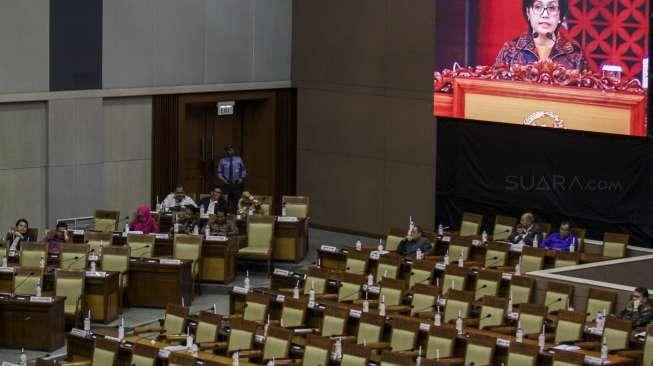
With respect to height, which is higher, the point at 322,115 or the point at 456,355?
the point at 322,115

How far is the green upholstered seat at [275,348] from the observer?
1641cm

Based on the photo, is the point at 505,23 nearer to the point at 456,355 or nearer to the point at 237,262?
the point at 237,262

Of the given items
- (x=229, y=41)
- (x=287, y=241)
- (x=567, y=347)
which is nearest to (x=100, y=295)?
(x=287, y=241)

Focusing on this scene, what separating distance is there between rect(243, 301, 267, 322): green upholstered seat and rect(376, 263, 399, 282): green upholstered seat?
2.32 metres

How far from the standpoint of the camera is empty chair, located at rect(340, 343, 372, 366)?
15.6m

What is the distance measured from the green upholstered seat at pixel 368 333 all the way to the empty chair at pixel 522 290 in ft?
7.56

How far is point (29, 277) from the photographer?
19.7 meters

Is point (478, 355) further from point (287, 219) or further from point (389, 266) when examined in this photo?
point (287, 219)

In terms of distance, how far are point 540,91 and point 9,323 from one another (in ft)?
28.2

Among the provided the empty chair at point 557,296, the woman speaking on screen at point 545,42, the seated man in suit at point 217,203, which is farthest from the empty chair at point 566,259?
the seated man in suit at point 217,203


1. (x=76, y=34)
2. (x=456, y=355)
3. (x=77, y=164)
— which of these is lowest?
(x=456, y=355)

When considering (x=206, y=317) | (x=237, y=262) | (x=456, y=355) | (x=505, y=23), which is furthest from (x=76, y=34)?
(x=456, y=355)

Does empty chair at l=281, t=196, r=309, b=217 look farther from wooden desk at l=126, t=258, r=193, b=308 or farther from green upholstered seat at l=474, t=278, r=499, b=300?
green upholstered seat at l=474, t=278, r=499, b=300

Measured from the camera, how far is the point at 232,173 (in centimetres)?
2566
